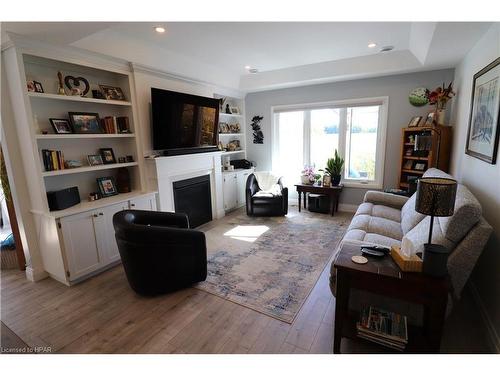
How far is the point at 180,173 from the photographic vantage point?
3924mm

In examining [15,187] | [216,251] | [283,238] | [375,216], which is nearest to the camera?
[15,187]

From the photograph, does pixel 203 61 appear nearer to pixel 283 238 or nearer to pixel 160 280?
pixel 283 238

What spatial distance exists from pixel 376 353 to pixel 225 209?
3627 mm

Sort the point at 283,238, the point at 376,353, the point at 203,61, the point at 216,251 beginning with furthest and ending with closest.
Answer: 1. the point at 203,61
2. the point at 283,238
3. the point at 216,251
4. the point at 376,353

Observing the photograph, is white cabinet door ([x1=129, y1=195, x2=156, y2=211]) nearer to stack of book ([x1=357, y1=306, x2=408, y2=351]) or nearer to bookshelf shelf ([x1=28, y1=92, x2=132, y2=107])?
bookshelf shelf ([x1=28, y1=92, x2=132, y2=107])

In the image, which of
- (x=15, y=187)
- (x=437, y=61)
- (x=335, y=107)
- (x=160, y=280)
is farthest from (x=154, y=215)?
(x=437, y=61)

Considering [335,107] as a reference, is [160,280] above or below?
below

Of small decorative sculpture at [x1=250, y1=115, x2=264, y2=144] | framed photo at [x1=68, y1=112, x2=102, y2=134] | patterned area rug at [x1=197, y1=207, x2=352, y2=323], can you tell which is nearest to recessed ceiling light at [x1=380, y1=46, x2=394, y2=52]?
small decorative sculpture at [x1=250, y1=115, x2=264, y2=144]

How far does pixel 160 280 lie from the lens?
242cm

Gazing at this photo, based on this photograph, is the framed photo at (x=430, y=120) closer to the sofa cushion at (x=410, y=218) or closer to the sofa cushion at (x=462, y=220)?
the sofa cushion at (x=410, y=218)

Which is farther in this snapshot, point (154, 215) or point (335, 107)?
point (335, 107)

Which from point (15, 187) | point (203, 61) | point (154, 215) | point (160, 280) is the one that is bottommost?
point (160, 280)

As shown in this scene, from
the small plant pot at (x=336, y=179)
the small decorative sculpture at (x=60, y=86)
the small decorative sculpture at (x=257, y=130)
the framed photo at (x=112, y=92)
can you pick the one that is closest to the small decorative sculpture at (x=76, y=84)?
the small decorative sculpture at (x=60, y=86)

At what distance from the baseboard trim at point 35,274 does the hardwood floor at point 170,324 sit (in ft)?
0.56
